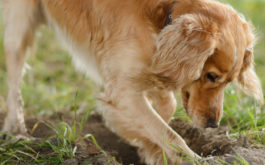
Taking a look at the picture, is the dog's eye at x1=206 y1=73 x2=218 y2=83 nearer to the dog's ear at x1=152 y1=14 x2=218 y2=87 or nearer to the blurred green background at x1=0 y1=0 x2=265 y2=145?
the dog's ear at x1=152 y1=14 x2=218 y2=87

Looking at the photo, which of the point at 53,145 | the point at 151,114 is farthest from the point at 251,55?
the point at 53,145

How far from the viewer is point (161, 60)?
2.55m

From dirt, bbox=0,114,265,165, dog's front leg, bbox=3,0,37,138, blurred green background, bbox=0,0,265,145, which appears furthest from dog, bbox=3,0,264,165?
dog's front leg, bbox=3,0,37,138

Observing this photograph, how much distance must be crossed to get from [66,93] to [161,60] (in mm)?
2328

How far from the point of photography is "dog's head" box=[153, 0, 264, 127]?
2.48 metres

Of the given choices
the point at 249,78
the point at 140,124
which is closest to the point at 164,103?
the point at 140,124

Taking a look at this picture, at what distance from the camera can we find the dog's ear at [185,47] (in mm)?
2465

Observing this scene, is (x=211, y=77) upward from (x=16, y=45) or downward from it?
downward

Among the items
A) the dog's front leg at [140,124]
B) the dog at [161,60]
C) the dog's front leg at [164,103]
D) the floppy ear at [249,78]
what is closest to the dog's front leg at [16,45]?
the dog at [161,60]

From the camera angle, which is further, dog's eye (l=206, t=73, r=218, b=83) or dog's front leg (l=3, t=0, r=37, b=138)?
dog's front leg (l=3, t=0, r=37, b=138)

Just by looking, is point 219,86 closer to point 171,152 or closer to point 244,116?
point 171,152

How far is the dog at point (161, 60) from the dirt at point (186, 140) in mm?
243

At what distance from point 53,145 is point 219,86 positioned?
128 cm

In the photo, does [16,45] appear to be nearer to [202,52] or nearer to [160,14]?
[160,14]
